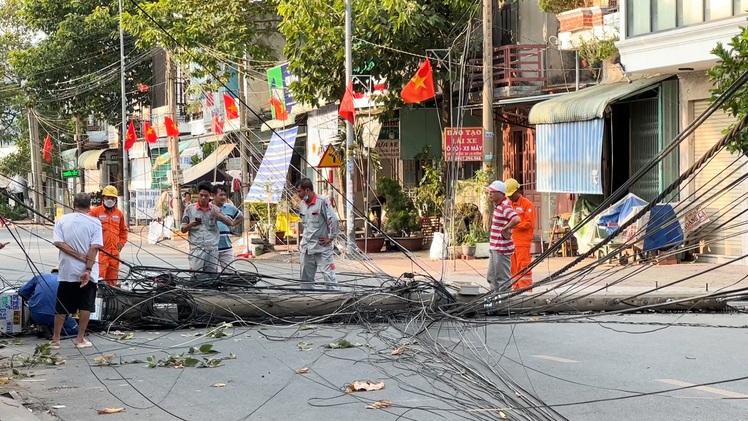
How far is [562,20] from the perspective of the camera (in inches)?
850

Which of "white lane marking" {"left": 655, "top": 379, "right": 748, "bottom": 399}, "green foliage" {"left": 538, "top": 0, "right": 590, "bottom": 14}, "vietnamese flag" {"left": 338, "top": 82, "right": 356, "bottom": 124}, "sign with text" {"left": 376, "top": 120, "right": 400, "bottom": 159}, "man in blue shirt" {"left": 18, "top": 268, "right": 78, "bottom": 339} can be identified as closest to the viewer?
"white lane marking" {"left": 655, "top": 379, "right": 748, "bottom": 399}

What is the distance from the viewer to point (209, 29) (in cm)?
2791

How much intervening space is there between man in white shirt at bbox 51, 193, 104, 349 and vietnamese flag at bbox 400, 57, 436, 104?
40.5 feet

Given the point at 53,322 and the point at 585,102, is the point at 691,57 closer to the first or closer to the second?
the point at 585,102

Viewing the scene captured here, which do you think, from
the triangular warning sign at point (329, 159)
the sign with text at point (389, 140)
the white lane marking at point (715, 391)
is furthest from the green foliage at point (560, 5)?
the white lane marking at point (715, 391)

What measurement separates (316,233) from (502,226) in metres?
2.53

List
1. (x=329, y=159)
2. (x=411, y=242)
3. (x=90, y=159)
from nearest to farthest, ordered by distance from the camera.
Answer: (x=329, y=159)
(x=411, y=242)
(x=90, y=159)

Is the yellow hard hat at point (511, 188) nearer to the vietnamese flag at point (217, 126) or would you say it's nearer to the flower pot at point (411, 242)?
the flower pot at point (411, 242)

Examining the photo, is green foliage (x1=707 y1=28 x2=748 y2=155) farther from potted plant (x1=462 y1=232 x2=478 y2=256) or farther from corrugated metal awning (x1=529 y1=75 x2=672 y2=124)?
potted plant (x1=462 y1=232 x2=478 y2=256)

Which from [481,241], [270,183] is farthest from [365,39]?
[481,241]

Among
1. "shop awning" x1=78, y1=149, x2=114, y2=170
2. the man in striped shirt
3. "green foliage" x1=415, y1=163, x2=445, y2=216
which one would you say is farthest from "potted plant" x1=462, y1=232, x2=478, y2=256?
"shop awning" x1=78, y1=149, x2=114, y2=170

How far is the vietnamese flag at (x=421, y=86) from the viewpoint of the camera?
21.3 m

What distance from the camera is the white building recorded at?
1756 centimetres

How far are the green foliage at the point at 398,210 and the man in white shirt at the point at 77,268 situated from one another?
1575 cm
